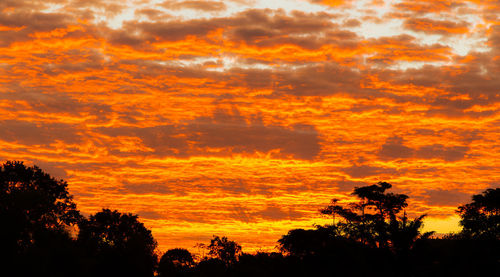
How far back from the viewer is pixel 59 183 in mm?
84625

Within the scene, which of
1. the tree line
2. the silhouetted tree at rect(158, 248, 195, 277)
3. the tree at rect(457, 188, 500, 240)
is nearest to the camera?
the tree line

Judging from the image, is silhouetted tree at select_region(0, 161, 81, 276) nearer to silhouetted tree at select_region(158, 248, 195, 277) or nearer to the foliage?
the foliage

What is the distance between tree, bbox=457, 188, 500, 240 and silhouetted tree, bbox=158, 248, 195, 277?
2388 inches

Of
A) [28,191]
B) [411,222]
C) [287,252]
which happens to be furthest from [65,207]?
[411,222]

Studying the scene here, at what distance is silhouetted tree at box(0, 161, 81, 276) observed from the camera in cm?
6375

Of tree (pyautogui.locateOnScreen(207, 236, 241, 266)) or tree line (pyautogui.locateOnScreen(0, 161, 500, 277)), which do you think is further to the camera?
tree (pyautogui.locateOnScreen(207, 236, 241, 266))

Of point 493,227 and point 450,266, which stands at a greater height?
point 493,227

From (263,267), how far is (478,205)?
3714 cm

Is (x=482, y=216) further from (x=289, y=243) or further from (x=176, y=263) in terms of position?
(x=176, y=263)

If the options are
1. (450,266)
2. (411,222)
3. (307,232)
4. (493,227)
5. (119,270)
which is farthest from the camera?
(307,232)

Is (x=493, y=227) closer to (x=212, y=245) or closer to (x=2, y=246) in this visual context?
(x=212, y=245)

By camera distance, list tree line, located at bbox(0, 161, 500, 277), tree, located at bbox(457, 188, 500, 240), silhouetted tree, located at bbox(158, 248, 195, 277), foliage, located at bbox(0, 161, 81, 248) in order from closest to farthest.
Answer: tree line, located at bbox(0, 161, 500, 277) < foliage, located at bbox(0, 161, 81, 248) < tree, located at bbox(457, 188, 500, 240) < silhouetted tree, located at bbox(158, 248, 195, 277)

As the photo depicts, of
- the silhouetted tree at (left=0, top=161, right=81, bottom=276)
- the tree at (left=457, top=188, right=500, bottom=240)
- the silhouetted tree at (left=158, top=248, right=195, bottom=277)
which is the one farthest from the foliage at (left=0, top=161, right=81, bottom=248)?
the tree at (left=457, top=188, right=500, bottom=240)

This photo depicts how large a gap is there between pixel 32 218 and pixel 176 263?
72474 millimetres
